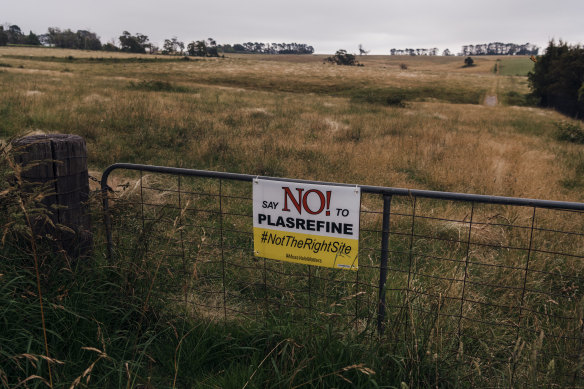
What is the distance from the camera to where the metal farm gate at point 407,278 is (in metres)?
2.88

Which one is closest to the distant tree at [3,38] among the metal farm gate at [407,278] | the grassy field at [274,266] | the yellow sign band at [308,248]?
the grassy field at [274,266]

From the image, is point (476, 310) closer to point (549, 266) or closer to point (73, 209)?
point (549, 266)

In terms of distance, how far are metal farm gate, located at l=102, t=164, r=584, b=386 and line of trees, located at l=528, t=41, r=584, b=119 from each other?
28154 millimetres

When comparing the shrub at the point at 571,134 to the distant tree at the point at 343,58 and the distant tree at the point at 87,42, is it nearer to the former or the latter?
the distant tree at the point at 343,58

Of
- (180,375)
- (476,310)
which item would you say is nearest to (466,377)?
(476,310)

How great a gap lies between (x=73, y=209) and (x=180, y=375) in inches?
66.3

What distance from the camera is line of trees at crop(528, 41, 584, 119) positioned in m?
30.8

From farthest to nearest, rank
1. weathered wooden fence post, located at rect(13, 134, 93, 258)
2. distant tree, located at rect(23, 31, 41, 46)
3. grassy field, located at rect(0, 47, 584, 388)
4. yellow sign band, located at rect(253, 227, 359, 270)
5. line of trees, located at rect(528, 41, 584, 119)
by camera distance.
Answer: distant tree, located at rect(23, 31, 41, 46)
line of trees, located at rect(528, 41, 584, 119)
weathered wooden fence post, located at rect(13, 134, 93, 258)
yellow sign band, located at rect(253, 227, 359, 270)
grassy field, located at rect(0, 47, 584, 388)

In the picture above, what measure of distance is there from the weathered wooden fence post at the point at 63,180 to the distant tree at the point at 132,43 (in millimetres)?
118700

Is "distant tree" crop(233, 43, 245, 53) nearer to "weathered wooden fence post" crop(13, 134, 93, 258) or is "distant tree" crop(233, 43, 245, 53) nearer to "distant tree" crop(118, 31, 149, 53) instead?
"distant tree" crop(118, 31, 149, 53)

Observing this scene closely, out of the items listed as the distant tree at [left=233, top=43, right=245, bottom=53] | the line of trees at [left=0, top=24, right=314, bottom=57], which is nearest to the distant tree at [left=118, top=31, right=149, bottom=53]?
the line of trees at [left=0, top=24, right=314, bottom=57]

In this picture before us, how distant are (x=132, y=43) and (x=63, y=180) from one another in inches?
4710

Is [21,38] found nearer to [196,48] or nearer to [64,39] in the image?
[64,39]

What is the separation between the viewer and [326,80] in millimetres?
58812
